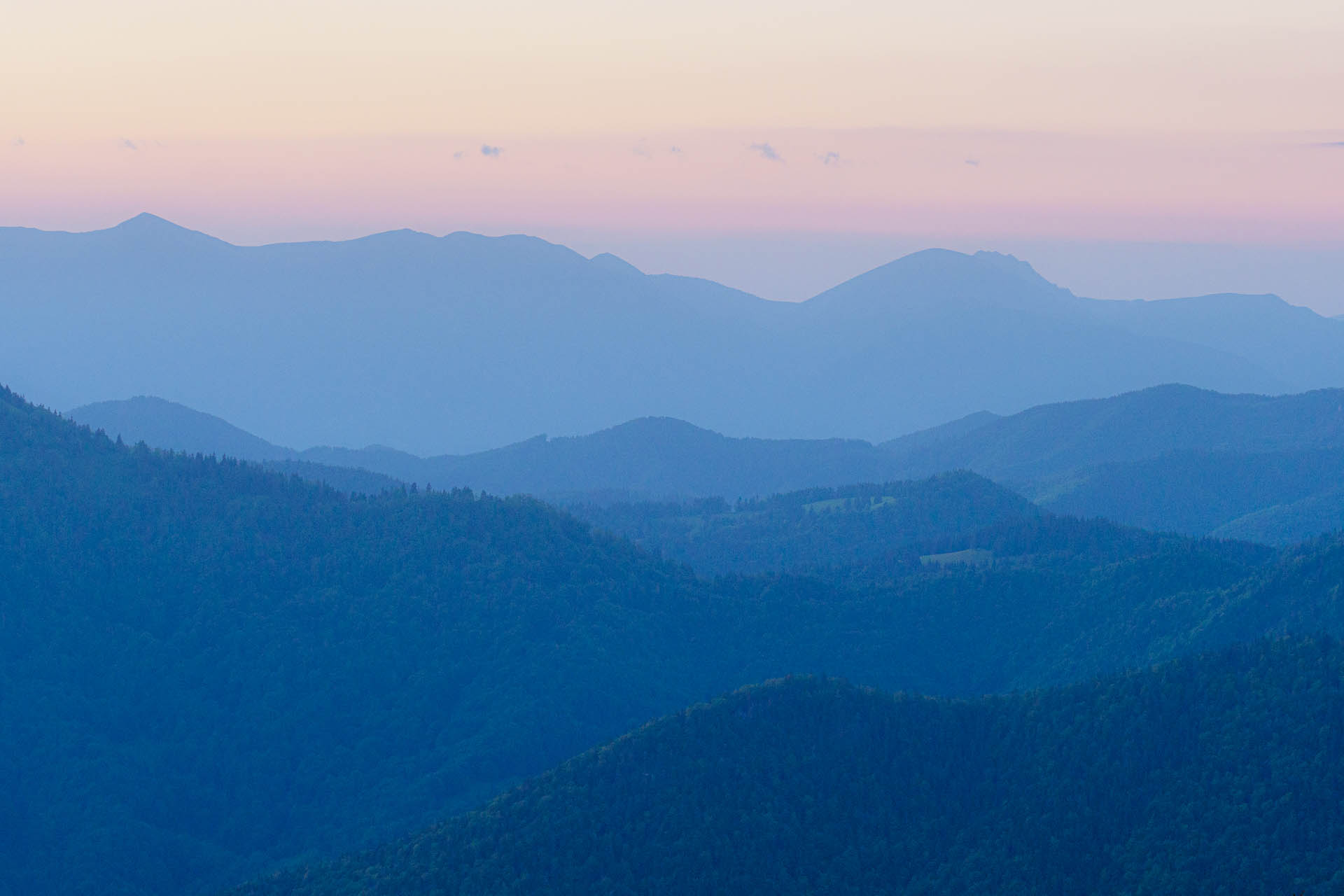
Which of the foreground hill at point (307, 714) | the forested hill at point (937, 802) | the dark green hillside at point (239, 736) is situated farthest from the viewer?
the foreground hill at point (307, 714)

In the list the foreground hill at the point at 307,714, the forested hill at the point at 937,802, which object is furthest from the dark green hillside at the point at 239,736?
the forested hill at the point at 937,802

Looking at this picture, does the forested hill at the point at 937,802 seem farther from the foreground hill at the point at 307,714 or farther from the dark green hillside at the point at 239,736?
the foreground hill at the point at 307,714

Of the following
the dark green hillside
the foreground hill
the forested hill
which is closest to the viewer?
the forested hill

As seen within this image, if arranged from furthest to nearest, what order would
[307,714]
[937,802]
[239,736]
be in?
1. [307,714]
2. [239,736]
3. [937,802]

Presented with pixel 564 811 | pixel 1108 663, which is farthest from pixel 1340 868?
pixel 1108 663

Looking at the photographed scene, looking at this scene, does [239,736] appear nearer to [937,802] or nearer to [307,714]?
[307,714]

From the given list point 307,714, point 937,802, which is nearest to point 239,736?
point 307,714

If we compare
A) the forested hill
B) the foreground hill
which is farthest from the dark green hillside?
the forested hill

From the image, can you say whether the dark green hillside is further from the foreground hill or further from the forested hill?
the forested hill
